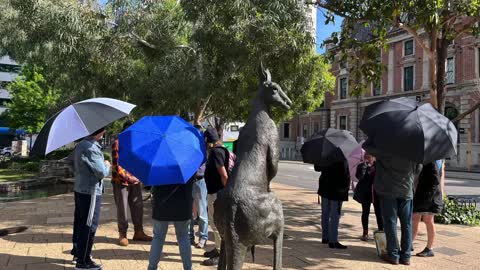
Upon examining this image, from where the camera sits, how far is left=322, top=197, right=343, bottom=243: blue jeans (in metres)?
6.42

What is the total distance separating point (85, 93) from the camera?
511 inches

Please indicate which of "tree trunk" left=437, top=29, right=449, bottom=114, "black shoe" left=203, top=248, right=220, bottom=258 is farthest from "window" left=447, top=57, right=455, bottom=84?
"black shoe" left=203, top=248, right=220, bottom=258

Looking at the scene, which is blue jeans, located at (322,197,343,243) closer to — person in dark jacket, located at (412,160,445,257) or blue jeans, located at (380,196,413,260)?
blue jeans, located at (380,196,413,260)

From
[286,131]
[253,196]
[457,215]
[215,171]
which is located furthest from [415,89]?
[253,196]

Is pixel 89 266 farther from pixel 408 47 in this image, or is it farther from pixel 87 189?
pixel 408 47

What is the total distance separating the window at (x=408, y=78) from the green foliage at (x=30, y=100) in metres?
→ 31.7

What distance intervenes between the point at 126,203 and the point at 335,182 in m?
3.33

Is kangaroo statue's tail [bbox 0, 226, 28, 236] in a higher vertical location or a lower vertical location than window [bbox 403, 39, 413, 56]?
lower

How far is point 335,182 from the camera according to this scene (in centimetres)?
647

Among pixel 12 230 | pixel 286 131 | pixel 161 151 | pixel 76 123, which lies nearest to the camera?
pixel 161 151

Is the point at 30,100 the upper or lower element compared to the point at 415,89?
lower

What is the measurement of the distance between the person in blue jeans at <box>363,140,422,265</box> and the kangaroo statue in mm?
2442

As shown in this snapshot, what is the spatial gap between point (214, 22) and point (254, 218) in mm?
6464

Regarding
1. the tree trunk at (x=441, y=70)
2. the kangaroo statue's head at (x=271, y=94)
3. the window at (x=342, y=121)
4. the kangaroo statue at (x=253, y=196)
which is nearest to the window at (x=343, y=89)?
the window at (x=342, y=121)
